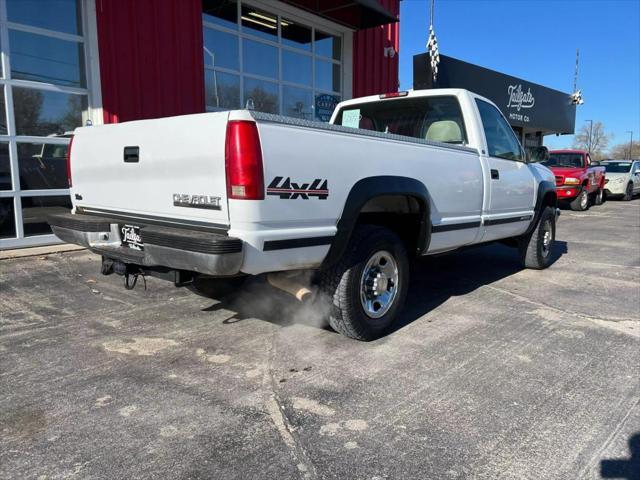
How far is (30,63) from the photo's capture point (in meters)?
6.89

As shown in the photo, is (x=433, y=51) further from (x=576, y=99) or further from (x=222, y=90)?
(x=576, y=99)

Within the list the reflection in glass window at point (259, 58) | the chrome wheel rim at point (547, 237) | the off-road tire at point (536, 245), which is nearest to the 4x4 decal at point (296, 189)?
the off-road tire at point (536, 245)

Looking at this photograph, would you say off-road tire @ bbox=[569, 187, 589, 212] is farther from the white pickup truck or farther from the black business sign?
the white pickup truck

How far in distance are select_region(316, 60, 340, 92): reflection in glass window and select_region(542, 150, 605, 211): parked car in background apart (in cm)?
719

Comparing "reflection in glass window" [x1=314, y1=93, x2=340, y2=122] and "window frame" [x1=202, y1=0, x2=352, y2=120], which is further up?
"window frame" [x1=202, y1=0, x2=352, y2=120]

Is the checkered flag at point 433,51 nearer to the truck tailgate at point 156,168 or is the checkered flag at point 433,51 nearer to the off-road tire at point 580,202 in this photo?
the off-road tire at point 580,202

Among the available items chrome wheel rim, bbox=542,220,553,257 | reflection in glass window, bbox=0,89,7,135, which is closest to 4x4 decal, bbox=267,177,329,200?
chrome wheel rim, bbox=542,220,553,257

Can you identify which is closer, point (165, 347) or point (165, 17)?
point (165, 347)

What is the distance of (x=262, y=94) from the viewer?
398 inches

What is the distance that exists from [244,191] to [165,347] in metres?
1.57

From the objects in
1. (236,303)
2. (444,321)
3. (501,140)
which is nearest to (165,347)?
(236,303)

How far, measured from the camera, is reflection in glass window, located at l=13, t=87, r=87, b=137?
683 cm

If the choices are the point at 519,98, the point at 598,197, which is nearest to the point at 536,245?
the point at 598,197

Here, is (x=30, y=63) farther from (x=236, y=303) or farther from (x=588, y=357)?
(x=588, y=357)
